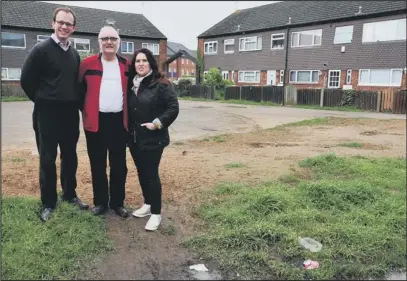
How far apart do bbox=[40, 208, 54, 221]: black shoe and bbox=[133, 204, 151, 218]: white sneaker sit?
2.99ft

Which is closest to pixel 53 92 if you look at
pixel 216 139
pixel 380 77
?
pixel 216 139

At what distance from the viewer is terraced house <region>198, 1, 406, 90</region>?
83.4 feet

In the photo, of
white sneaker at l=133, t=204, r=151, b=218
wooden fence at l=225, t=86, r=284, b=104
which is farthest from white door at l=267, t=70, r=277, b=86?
white sneaker at l=133, t=204, r=151, b=218

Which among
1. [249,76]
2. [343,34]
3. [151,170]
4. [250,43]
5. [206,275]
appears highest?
[250,43]

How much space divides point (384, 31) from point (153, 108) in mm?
25959

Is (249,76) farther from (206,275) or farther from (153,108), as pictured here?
(206,275)

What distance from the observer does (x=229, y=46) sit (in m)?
37.2

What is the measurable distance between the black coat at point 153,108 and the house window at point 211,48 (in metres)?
35.6

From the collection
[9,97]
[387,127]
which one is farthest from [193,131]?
[9,97]

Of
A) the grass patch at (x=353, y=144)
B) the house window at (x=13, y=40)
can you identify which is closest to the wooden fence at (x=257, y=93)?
the grass patch at (x=353, y=144)

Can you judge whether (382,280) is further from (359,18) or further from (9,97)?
(9,97)

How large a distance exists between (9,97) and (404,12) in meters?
28.2

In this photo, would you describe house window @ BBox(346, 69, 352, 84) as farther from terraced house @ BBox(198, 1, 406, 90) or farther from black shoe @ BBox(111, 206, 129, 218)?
black shoe @ BBox(111, 206, 129, 218)

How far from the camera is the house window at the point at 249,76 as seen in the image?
114ft
